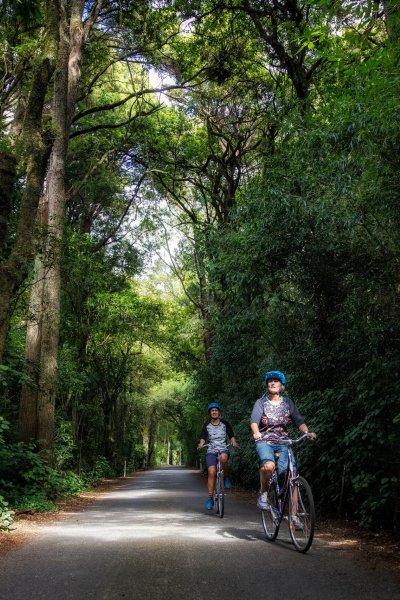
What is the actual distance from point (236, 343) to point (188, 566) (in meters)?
12.7

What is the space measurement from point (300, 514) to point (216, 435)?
3.89 meters

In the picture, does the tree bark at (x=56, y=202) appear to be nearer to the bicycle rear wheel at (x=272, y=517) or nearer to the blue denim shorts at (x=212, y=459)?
the blue denim shorts at (x=212, y=459)

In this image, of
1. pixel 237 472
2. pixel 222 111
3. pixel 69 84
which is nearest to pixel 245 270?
pixel 69 84

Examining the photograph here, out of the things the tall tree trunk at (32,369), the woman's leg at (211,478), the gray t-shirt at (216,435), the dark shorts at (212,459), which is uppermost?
the tall tree trunk at (32,369)

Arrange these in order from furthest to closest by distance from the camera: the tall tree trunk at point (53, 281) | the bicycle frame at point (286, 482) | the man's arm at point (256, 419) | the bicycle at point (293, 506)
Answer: the tall tree trunk at point (53, 281), the man's arm at point (256, 419), the bicycle frame at point (286, 482), the bicycle at point (293, 506)

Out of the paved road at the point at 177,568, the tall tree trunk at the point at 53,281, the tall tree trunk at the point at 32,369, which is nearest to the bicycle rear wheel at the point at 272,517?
the paved road at the point at 177,568

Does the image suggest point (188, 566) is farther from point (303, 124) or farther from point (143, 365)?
point (143, 365)

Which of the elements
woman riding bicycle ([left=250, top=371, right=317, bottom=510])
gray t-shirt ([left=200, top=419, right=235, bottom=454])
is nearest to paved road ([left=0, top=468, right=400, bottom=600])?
woman riding bicycle ([left=250, top=371, right=317, bottom=510])

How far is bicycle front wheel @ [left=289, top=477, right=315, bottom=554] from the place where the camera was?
590cm

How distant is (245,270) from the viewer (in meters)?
11.7

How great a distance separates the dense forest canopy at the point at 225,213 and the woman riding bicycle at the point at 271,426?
3.69 feet

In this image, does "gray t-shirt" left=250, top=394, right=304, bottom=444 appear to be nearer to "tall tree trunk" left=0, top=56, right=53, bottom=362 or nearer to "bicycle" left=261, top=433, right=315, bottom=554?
"bicycle" left=261, top=433, right=315, bottom=554

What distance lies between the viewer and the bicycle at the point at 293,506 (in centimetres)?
587

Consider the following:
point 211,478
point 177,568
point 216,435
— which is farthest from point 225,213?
point 177,568
